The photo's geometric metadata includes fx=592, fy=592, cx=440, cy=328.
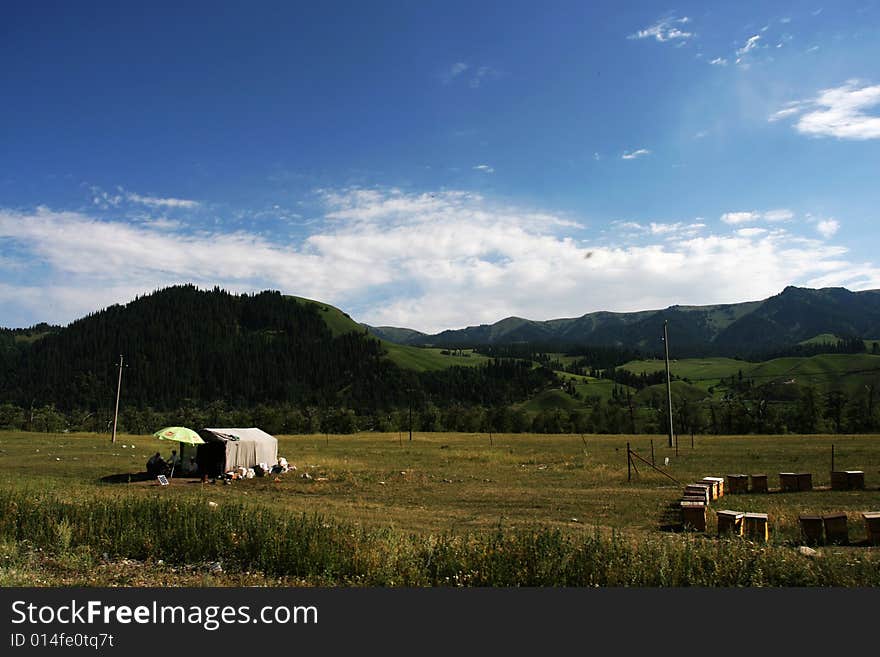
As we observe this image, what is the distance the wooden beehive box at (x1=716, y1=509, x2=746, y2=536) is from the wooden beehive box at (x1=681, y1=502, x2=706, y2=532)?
3.04 feet

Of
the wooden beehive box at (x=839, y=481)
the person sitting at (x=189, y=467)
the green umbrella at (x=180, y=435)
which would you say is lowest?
the person sitting at (x=189, y=467)

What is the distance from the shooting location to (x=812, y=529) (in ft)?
51.6

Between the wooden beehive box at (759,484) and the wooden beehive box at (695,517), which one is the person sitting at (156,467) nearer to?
the wooden beehive box at (695,517)

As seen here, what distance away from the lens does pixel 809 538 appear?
619 inches

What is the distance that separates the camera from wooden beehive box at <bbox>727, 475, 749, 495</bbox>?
2667 centimetres

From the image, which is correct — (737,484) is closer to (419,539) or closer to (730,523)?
(730,523)

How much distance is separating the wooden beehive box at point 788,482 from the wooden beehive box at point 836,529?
11.4 metres

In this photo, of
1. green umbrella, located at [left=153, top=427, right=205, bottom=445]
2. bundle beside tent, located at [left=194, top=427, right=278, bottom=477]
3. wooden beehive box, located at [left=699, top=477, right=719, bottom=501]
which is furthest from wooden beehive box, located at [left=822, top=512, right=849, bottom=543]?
bundle beside tent, located at [left=194, top=427, right=278, bottom=477]

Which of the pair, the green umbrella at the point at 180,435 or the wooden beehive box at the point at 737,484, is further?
the green umbrella at the point at 180,435

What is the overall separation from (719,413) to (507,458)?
76.3 meters

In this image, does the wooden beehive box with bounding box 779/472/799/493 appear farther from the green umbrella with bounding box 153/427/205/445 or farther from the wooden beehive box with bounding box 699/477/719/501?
the green umbrella with bounding box 153/427/205/445

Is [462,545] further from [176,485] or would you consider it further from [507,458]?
[507,458]

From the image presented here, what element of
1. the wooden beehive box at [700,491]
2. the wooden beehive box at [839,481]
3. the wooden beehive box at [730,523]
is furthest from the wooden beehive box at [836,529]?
the wooden beehive box at [839,481]

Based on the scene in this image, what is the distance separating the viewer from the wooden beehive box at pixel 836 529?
15.8 m
